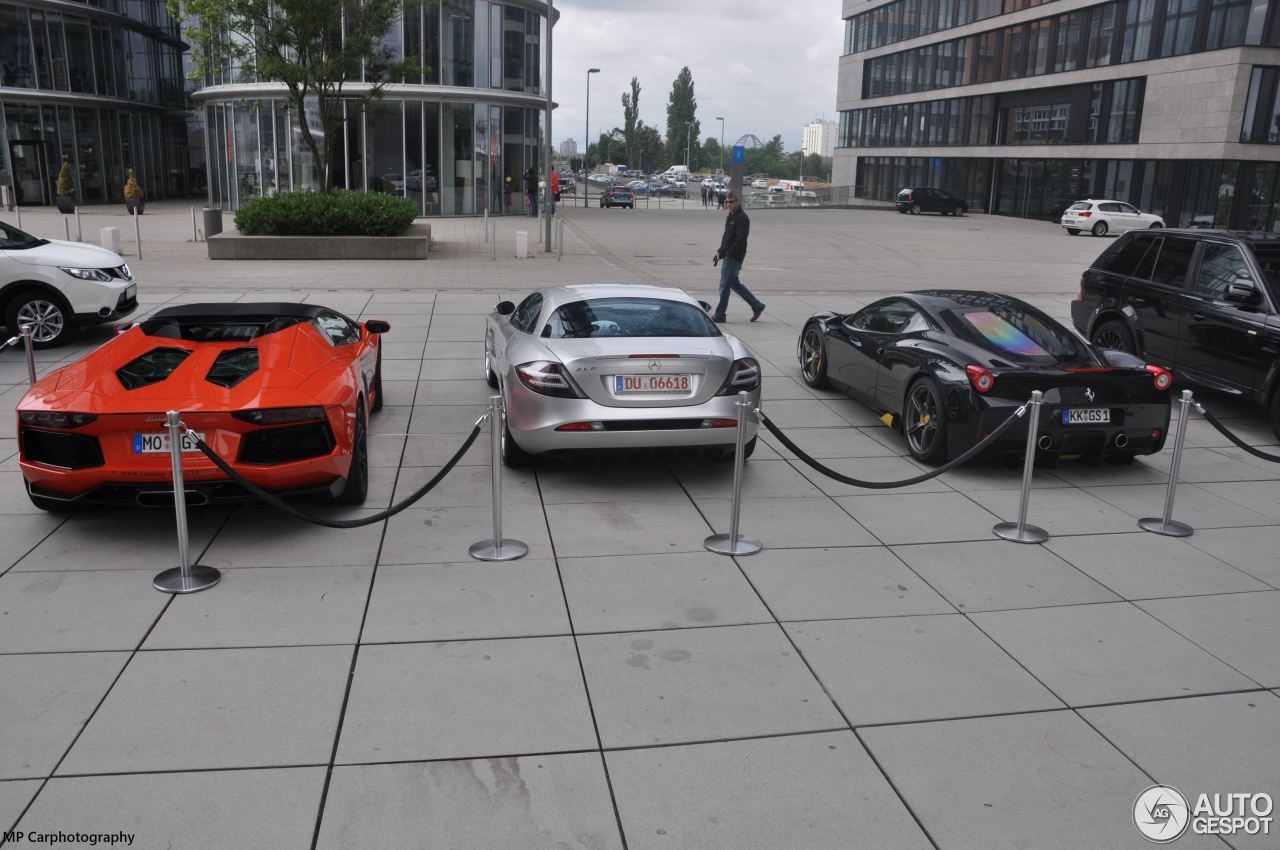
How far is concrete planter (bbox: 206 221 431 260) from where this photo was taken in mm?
22062

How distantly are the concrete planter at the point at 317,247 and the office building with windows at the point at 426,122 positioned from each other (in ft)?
43.0

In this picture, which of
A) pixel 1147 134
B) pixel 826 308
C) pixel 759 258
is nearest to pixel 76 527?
pixel 826 308

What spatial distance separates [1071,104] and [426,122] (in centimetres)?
3427

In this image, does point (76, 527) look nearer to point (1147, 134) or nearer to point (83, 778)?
point (83, 778)

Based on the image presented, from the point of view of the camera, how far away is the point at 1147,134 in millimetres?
46188

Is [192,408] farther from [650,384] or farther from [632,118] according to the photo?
[632,118]

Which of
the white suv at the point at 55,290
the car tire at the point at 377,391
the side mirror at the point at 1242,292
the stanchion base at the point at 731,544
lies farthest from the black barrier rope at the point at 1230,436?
the white suv at the point at 55,290

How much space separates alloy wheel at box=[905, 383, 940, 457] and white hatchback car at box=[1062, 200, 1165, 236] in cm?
3696

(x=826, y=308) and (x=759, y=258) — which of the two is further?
(x=759, y=258)

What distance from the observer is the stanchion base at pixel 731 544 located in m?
6.21

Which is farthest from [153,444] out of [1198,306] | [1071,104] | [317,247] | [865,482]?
[1071,104]

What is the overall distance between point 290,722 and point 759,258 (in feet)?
77.1

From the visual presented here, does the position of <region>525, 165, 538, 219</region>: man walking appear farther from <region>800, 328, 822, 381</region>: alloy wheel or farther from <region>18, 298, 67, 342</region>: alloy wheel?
<region>800, 328, 822, 381</region>: alloy wheel

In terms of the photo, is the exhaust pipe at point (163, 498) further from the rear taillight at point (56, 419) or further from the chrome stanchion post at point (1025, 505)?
the chrome stanchion post at point (1025, 505)
